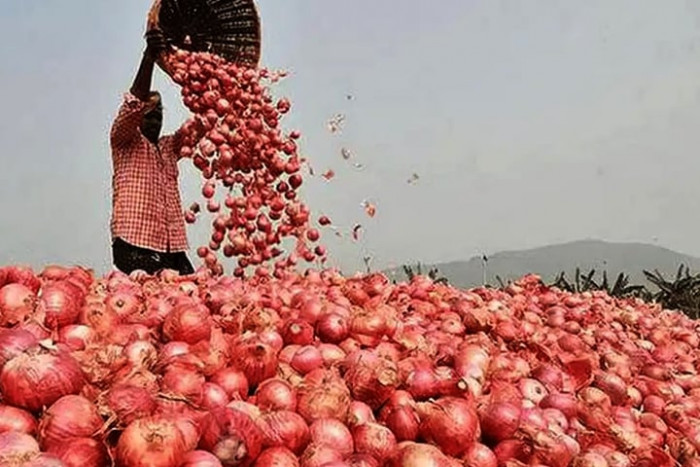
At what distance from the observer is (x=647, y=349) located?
4.71m

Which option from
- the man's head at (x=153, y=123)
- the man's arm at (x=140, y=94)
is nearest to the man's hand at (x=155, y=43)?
the man's arm at (x=140, y=94)

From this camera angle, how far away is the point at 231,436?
197cm

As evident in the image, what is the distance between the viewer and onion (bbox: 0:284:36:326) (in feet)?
9.03

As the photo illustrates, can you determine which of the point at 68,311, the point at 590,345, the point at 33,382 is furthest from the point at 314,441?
the point at 590,345

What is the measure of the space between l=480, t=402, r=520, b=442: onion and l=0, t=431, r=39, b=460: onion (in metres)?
1.30

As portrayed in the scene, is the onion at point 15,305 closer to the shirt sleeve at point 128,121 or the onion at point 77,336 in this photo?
the onion at point 77,336

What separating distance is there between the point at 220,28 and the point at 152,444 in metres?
6.01

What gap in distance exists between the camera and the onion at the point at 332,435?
217cm

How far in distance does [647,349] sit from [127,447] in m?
3.62

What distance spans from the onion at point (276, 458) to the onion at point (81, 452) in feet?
1.19

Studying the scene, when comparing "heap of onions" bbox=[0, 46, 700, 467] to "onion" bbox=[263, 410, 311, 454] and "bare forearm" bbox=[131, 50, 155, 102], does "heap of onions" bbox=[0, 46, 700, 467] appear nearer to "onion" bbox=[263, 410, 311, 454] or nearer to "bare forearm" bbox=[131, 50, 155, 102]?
"onion" bbox=[263, 410, 311, 454]

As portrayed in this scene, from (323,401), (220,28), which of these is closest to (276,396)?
(323,401)

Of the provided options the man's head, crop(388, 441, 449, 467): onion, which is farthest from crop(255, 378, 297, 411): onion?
the man's head

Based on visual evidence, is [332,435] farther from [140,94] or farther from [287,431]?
[140,94]
